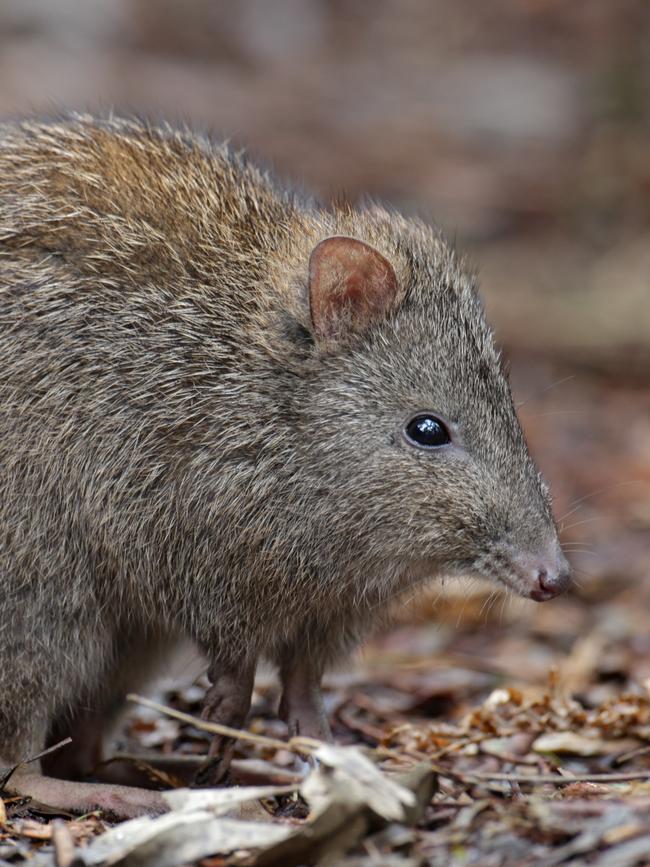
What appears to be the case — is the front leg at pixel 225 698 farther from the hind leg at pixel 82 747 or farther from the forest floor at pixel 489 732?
the hind leg at pixel 82 747

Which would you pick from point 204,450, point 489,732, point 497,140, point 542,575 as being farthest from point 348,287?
point 497,140

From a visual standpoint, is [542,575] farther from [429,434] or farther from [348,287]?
[348,287]

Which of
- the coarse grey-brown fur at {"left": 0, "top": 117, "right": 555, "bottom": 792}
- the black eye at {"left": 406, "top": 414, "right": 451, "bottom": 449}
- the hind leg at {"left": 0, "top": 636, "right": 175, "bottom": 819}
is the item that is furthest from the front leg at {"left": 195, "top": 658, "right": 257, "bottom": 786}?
the black eye at {"left": 406, "top": 414, "right": 451, "bottom": 449}

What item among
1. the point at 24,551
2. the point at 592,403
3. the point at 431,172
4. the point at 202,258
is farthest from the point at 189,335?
the point at 431,172

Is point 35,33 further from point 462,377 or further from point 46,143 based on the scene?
point 462,377

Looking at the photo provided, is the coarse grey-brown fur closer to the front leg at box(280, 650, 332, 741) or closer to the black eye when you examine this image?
the black eye

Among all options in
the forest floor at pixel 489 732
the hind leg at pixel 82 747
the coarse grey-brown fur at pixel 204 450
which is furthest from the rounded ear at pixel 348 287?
the hind leg at pixel 82 747
